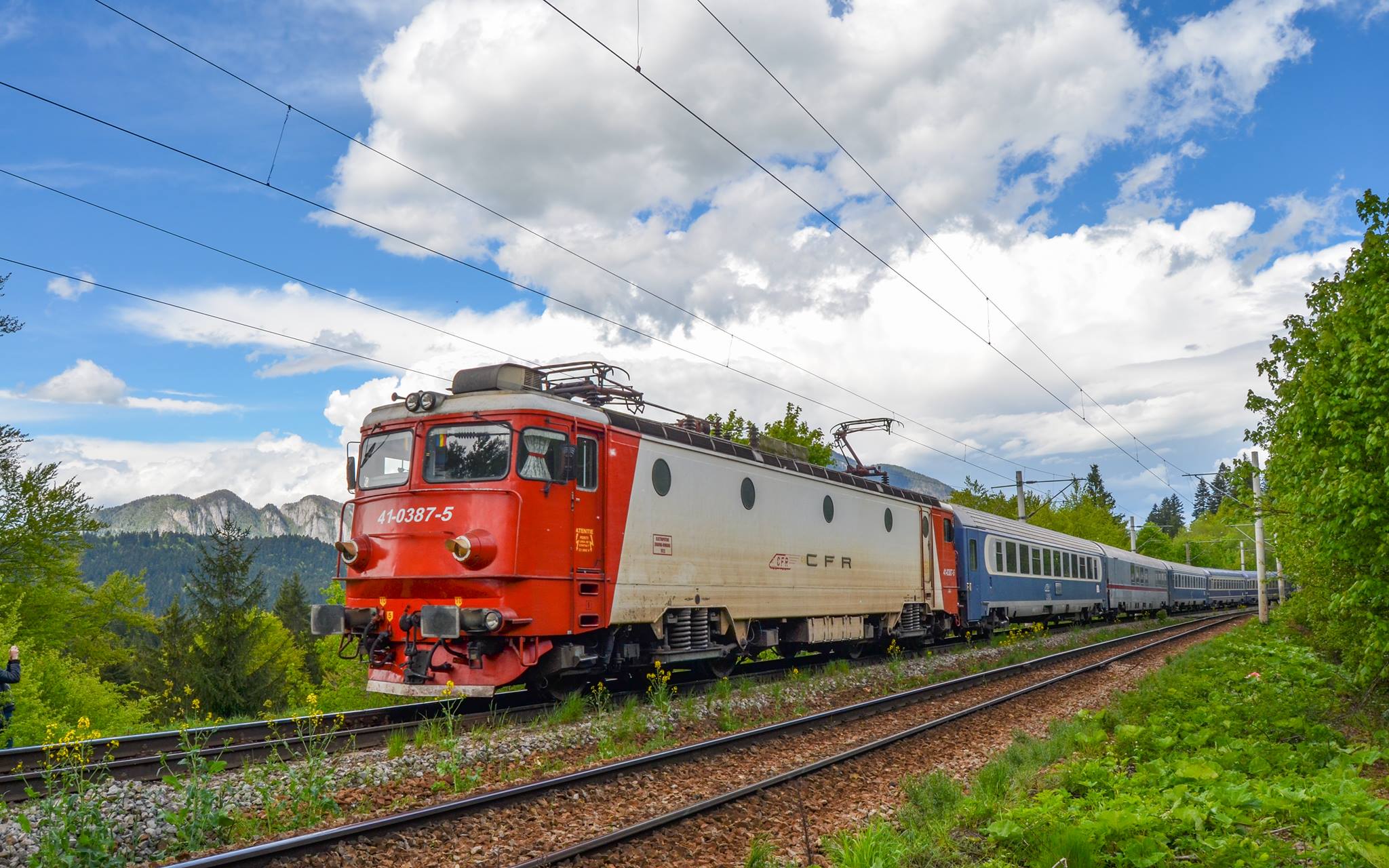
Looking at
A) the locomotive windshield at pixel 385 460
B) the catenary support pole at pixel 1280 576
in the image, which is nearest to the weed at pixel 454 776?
the locomotive windshield at pixel 385 460

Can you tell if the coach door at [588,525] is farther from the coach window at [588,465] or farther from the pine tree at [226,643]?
the pine tree at [226,643]

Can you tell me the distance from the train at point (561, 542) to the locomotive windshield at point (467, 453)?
0.02 meters

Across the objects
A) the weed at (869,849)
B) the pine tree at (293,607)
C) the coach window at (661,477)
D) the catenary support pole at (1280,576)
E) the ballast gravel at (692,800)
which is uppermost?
the coach window at (661,477)

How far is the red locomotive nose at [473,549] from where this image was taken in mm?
10531

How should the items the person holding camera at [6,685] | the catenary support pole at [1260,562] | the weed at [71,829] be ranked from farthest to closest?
the catenary support pole at [1260,562]
the person holding camera at [6,685]
the weed at [71,829]

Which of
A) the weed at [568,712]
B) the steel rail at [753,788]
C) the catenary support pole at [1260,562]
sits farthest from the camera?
the catenary support pole at [1260,562]

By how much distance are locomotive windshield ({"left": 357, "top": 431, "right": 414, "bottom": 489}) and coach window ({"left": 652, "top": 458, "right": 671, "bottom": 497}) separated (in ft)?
10.6

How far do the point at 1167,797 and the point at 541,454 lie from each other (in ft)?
24.2

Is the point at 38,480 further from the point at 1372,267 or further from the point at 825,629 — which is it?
the point at 1372,267

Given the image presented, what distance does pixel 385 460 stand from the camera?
12.0 meters

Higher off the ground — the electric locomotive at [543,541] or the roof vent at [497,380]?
the roof vent at [497,380]

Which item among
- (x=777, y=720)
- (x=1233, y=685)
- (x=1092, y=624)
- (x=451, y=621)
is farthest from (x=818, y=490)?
(x=1092, y=624)

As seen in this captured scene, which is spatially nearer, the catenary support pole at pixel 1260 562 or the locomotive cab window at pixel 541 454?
the locomotive cab window at pixel 541 454

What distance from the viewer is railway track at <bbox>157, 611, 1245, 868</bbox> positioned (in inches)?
244
